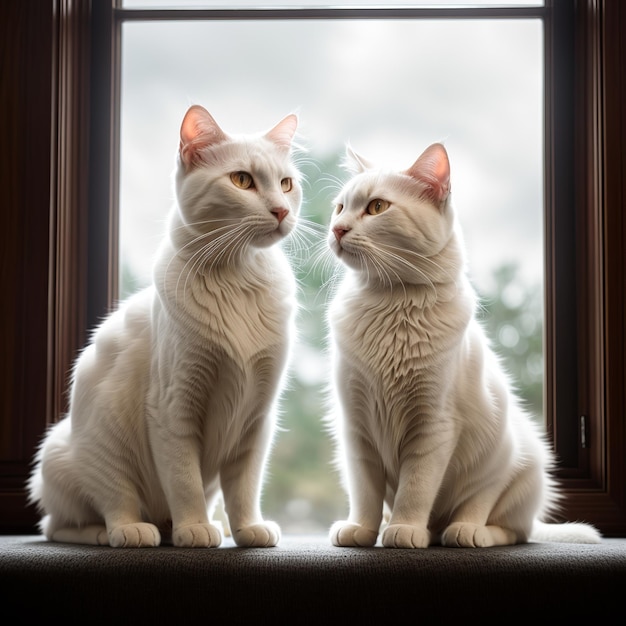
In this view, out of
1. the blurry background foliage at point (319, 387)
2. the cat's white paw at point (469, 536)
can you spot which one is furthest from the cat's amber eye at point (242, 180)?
the cat's white paw at point (469, 536)

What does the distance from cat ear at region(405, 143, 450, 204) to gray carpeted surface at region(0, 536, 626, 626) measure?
0.75 metres

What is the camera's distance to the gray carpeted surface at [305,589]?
1.41 metres

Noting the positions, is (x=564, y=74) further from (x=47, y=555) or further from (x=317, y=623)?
(x=47, y=555)

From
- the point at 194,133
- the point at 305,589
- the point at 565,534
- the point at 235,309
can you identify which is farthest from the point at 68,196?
the point at 565,534

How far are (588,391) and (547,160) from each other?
66cm

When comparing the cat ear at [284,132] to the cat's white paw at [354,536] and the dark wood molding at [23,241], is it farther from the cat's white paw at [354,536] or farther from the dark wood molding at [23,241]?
the cat's white paw at [354,536]

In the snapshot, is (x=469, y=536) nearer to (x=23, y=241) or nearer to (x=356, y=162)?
Answer: (x=356, y=162)

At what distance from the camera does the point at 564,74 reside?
2254 millimetres

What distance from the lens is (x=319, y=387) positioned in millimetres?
2230

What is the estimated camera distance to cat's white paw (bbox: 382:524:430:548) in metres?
1.56

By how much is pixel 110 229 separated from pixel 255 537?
1.05 meters

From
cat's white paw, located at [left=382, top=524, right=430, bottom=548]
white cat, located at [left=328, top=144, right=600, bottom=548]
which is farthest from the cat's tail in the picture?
cat's white paw, located at [left=382, top=524, right=430, bottom=548]

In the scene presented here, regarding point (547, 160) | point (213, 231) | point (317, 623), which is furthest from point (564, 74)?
point (317, 623)

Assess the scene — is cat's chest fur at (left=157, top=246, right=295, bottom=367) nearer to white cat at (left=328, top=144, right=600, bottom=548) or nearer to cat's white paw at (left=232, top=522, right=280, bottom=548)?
white cat at (left=328, top=144, right=600, bottom=548)
